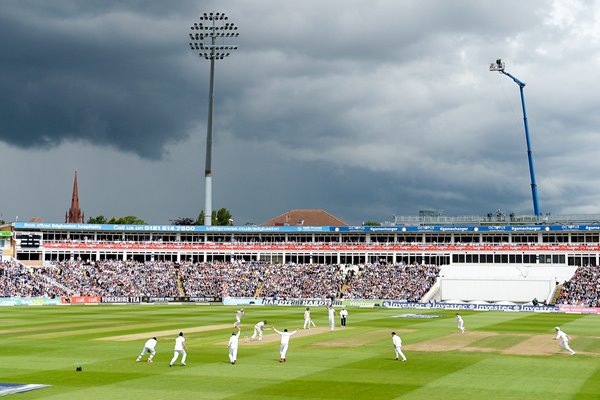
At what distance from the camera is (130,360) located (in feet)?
103

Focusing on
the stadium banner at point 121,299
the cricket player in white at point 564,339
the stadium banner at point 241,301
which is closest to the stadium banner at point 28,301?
the stadium banner at point 121,299

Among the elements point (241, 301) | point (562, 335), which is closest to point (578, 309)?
point (241, 301)

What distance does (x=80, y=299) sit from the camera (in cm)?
8356

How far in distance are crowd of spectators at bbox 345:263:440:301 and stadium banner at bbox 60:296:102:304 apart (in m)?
30.4

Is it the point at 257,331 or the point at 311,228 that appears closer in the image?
the point at 257,331

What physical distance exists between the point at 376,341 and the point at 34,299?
52.1 metres

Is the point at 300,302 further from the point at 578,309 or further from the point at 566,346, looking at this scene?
the point at 566,346

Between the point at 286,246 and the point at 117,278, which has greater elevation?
the point at 286,246

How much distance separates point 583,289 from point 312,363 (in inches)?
2382

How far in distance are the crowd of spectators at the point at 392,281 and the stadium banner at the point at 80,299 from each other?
1195 inches

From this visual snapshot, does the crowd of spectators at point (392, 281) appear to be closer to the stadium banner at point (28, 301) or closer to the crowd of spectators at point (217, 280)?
the crowd of spectators at point (217, 280)

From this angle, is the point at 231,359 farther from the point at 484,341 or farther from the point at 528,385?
the point at 484,341

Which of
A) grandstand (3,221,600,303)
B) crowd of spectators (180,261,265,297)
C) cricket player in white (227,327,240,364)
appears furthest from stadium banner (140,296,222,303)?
cricket player in white (227,327,240,364)

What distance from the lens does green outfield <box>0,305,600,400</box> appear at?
77.9 feet
